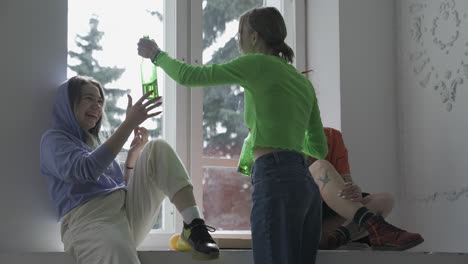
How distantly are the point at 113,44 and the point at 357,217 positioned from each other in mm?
1003

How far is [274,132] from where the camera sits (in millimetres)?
1677

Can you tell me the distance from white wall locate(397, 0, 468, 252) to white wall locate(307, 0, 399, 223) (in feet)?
0.16

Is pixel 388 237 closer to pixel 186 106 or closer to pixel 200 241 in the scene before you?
pixel 200 241

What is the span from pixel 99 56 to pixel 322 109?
2.74 ft

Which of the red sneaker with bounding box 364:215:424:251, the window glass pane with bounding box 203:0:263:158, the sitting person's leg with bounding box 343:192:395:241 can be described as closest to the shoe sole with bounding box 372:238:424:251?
the red sneaker with bounding box 364:215:424:251

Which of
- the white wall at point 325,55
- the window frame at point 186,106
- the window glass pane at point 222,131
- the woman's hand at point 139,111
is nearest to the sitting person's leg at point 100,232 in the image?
the woman's hand at point 139,111

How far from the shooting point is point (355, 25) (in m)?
2.47

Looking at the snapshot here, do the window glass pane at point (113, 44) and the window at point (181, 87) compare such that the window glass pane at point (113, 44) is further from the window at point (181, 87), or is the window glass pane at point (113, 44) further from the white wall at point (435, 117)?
the white wall at point (435, 117)

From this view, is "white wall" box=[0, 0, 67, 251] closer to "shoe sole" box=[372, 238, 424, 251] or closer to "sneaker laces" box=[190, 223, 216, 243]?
"sneaker laces" box=[190, 223, 216, 243]

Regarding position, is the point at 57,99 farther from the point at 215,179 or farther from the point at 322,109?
the point at 322,109

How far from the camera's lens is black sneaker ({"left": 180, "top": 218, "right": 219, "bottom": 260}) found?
168 centimetres

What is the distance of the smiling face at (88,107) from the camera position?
1909 mm

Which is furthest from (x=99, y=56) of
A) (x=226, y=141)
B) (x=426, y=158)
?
(x=426, y=158)

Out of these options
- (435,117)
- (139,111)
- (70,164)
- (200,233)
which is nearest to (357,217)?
(200,233)
